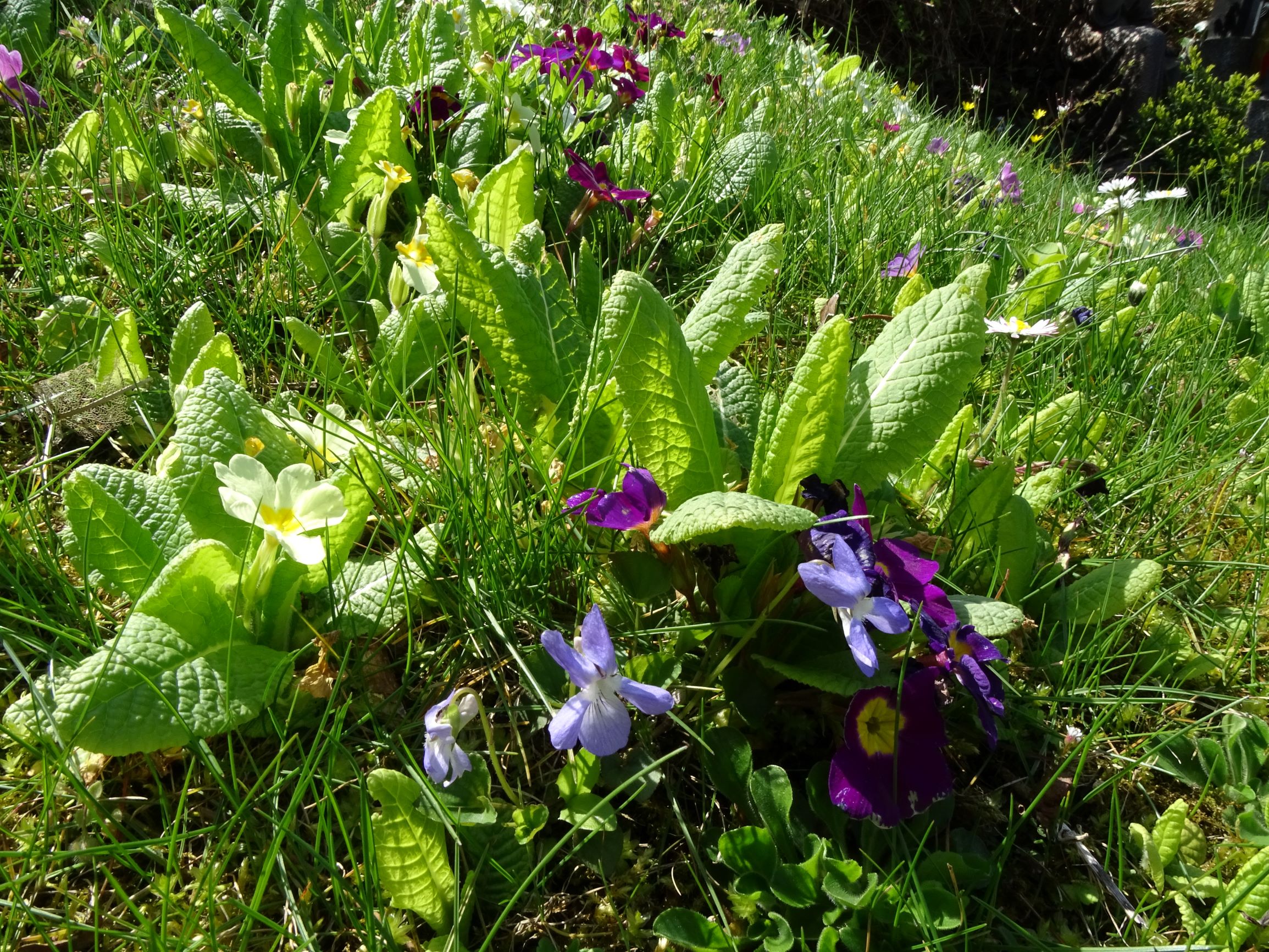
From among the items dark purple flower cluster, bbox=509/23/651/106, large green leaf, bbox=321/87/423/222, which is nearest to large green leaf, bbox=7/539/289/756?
large green leaf, bbox=321/87/423/222

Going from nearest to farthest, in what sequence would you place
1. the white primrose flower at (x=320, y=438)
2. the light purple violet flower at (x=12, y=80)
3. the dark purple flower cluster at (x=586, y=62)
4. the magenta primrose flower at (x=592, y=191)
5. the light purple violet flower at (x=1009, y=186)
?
the white primrose flower at (x=320, y=438) → the magenta primrose flower at (x=592, y=191) → the light purple violet flower at (x=12, y=80) → the dark purple flower cluster at (x=586, y=62) → the light purple violet flower at (x=1009, y=186)

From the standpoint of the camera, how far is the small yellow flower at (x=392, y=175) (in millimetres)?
1796

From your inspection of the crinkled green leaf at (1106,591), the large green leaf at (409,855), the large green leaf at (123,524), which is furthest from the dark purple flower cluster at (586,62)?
the large green leaf at (409,855)

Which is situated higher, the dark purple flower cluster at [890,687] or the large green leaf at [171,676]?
the dark purple flower cluster at [890,687]

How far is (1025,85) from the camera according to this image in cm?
1204

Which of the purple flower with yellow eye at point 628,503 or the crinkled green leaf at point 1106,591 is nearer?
the purple flower with yellow eye at point 628,503

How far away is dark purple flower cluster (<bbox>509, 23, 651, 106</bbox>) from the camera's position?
8.50ft

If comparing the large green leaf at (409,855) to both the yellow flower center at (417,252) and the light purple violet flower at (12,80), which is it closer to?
the yellow flower center at (417,252)

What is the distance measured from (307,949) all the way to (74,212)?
5.53 feet

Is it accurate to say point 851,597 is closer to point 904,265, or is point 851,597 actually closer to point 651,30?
point 904,265

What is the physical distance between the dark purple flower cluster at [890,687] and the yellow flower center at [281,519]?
62cm

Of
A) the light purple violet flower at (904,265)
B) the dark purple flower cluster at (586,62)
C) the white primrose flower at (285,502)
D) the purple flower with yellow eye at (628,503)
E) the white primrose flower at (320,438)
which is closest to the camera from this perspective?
the white primrose flower at (285,502)

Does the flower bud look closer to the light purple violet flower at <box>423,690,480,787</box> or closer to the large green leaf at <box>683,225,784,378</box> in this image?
the large green leaf at <box>683,225,784,378</box>

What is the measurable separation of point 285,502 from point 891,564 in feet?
2.48
